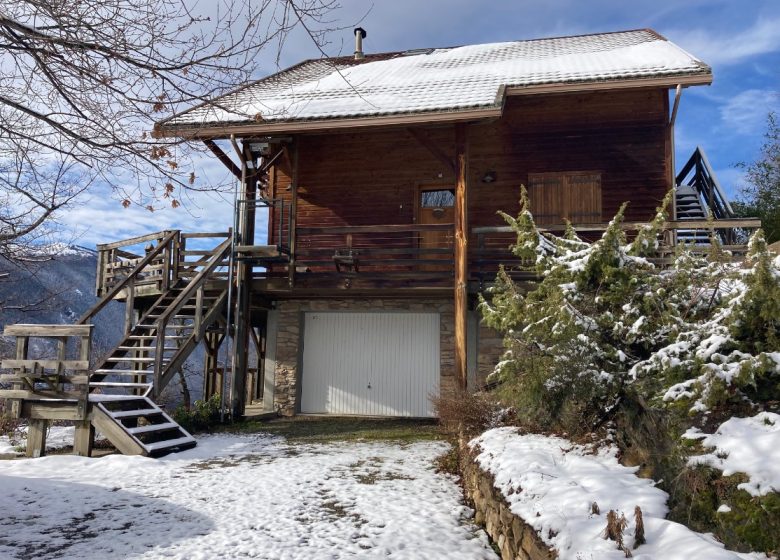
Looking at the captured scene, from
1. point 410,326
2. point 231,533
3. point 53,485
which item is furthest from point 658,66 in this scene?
point 53,485

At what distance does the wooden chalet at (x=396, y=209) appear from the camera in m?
10.5

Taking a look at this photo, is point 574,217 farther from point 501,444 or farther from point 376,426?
point 501,444

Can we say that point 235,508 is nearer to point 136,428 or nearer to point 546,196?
point 136,428

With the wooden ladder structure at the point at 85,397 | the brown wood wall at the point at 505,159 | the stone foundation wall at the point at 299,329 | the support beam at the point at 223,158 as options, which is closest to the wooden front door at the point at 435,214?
the brown wood wall at the point at 505,159

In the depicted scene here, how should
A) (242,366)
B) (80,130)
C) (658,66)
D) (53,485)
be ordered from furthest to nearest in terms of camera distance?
(242,366)
(658,66)
(53,485)
(80,130)

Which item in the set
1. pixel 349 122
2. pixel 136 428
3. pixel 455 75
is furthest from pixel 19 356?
pixel 455 75

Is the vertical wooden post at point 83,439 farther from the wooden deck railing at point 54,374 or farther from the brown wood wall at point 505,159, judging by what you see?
the brown wood wall at point 505,159

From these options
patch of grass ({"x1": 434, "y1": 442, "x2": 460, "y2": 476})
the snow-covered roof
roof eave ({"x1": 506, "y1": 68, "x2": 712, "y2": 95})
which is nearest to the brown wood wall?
the snow-covered roof

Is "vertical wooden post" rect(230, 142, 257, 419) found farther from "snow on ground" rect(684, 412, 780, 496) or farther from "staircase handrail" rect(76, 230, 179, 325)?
"snow on ground" rect(684, 412, 780, 496)

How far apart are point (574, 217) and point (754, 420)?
8574 millimetres

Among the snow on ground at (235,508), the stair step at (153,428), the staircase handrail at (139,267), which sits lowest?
the snow on ground at (235,508)

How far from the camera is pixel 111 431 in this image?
7625mm

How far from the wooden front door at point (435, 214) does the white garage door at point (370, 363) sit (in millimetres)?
1446

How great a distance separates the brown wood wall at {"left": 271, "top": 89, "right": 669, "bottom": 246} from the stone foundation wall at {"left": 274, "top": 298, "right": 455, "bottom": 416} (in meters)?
1.75
